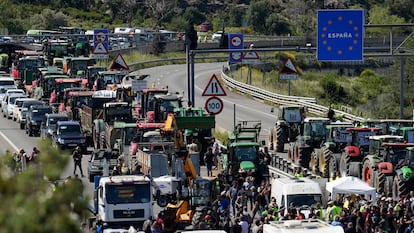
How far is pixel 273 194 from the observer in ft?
97.8

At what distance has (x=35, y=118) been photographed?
5009 centimetres

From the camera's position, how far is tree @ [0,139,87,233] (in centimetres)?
908

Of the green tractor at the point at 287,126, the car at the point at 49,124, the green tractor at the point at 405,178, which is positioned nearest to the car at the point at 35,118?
the car at the point at 49,124

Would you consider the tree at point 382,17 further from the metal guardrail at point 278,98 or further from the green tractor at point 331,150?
the green tractor at point 331,150

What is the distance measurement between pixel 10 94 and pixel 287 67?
1867 centimetres

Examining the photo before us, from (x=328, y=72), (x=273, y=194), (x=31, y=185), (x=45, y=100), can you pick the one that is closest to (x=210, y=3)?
(x=328, y=72)

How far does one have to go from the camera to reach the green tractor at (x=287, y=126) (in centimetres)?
4488

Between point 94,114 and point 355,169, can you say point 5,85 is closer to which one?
point 94,114

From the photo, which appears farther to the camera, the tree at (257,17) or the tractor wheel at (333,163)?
the tree at (257,17)

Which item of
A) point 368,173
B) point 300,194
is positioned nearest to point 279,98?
point 368,173

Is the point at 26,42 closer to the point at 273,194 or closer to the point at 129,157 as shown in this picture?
the point at 129,157

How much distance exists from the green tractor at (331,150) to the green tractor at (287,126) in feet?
21.4

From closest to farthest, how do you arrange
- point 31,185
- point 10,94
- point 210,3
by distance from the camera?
point 31,185
point 10,94
point 210,3

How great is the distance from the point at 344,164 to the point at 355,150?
0.58m
